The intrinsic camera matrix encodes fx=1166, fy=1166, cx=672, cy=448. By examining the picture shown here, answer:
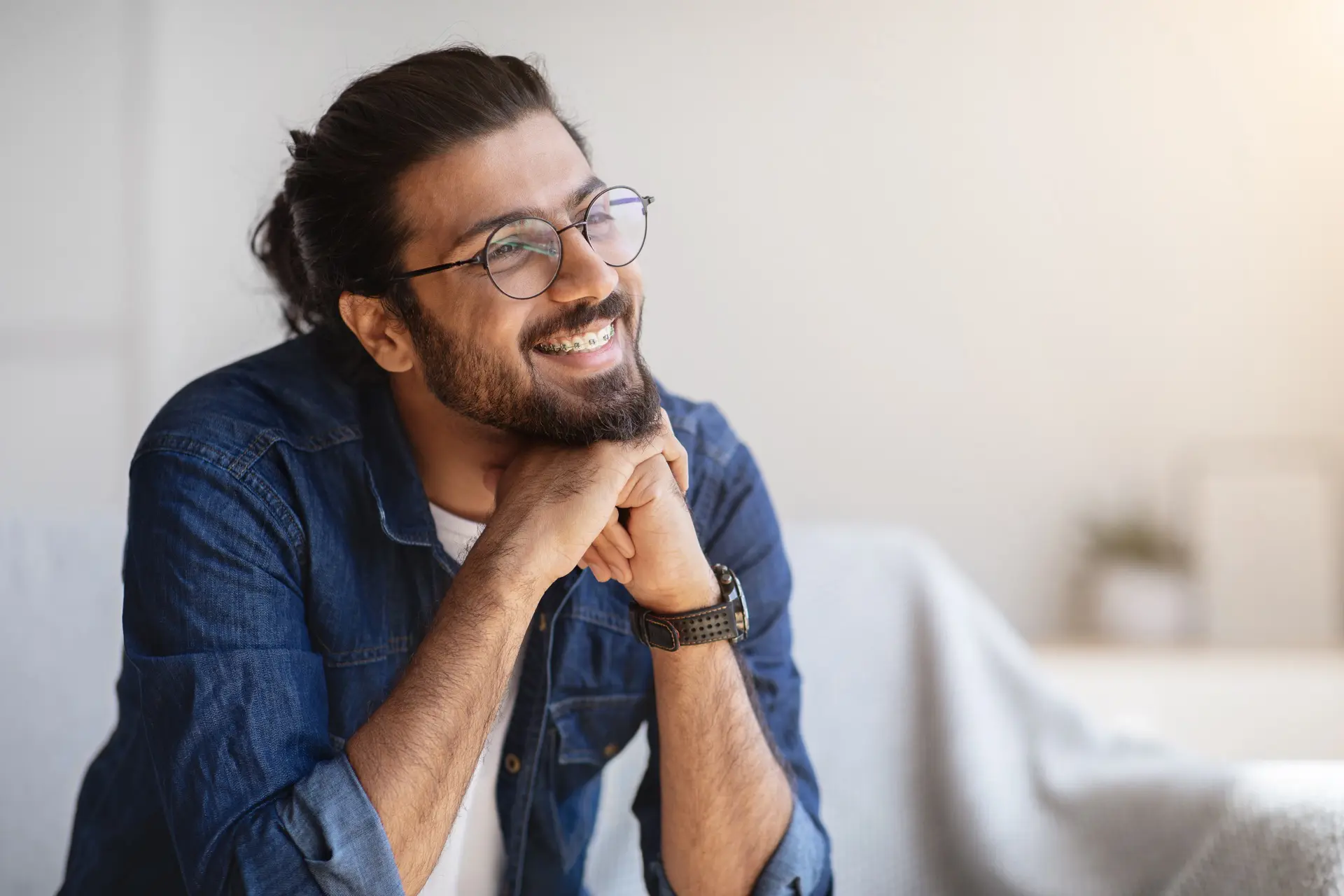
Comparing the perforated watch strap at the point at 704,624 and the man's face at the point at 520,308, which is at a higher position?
the man's face at the point at 520,308

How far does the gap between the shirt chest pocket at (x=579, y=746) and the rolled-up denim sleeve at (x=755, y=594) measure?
0.04m

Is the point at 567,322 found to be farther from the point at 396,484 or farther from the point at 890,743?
the point at 890,743

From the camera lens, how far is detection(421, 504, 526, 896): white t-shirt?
1.36m

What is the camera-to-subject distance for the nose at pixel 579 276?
4.15 ft

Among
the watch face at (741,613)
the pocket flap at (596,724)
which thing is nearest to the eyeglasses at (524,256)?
the watch face at (741,613)

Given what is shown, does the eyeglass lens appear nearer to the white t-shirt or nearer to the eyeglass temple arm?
the eyeglass temple arm

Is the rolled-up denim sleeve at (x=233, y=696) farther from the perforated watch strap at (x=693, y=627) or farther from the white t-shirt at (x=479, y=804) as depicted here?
Result: the perforated watch strap at (x=693, y=627)

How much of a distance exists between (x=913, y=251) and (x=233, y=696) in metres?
2.73

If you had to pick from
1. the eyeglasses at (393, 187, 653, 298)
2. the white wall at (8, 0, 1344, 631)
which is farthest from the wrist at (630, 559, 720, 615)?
the white wall at (8, 0, 1344, 631)

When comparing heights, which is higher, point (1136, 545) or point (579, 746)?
point (579, 746)

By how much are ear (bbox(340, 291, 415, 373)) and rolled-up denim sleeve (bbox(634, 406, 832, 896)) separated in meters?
0.36

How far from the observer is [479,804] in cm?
137

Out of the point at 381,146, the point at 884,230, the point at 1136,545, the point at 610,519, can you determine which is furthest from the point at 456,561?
the point at 1136,545

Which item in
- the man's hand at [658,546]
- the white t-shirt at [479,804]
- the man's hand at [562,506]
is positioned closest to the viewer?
the man's hand at [562,506]
